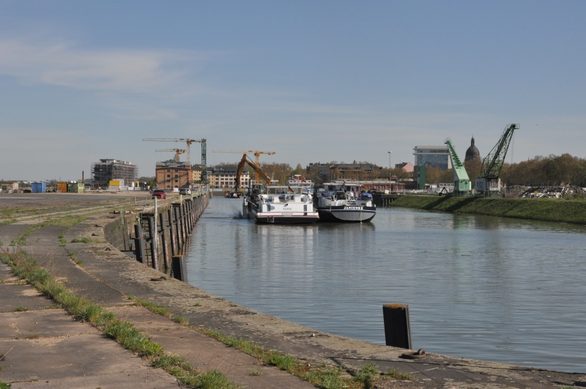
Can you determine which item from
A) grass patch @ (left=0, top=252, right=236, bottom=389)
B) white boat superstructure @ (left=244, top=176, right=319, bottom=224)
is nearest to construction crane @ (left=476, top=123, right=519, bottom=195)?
white boat superstructure @ (left=244, top=176, right=319, bottom=224)

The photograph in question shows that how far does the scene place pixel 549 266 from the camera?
3569cm

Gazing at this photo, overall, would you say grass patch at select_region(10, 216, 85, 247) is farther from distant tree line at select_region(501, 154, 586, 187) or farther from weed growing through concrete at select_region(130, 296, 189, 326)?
distant tree line at select_region(501, 154, 586, 187)

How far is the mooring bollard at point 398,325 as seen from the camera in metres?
11.7

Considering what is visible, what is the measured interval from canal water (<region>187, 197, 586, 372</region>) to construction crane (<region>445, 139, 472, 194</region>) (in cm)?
8390

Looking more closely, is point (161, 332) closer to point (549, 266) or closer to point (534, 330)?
point (534, 330)

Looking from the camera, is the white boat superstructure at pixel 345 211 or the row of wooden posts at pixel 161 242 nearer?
the row of wooden posts at pixel 161 242

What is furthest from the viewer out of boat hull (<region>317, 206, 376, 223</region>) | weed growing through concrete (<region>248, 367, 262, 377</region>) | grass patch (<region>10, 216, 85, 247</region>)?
boat hull (<region>317, 206, 376, 223</region>)

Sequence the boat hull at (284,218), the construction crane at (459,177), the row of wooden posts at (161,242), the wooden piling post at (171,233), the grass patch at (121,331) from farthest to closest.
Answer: the construction crane at (459,177) < the boat hull at (284,218) < the wooden piling post at (171,233) < the row of wooden posts at (161,242) < the grass patch at (121,331)

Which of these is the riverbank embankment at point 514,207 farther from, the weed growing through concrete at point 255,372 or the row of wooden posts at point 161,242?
the weed growing through concrete at point 255,372

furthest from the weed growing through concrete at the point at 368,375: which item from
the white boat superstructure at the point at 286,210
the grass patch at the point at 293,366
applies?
the white boat superstructure at the point at 286,210

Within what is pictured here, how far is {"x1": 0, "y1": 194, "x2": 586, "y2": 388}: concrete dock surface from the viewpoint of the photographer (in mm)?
8531

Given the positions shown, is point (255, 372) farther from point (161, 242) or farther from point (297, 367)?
point (161, 242)

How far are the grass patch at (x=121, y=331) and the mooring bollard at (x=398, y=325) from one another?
3.75 metres

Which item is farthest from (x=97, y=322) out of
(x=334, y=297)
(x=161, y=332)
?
(x=334, y=297)
